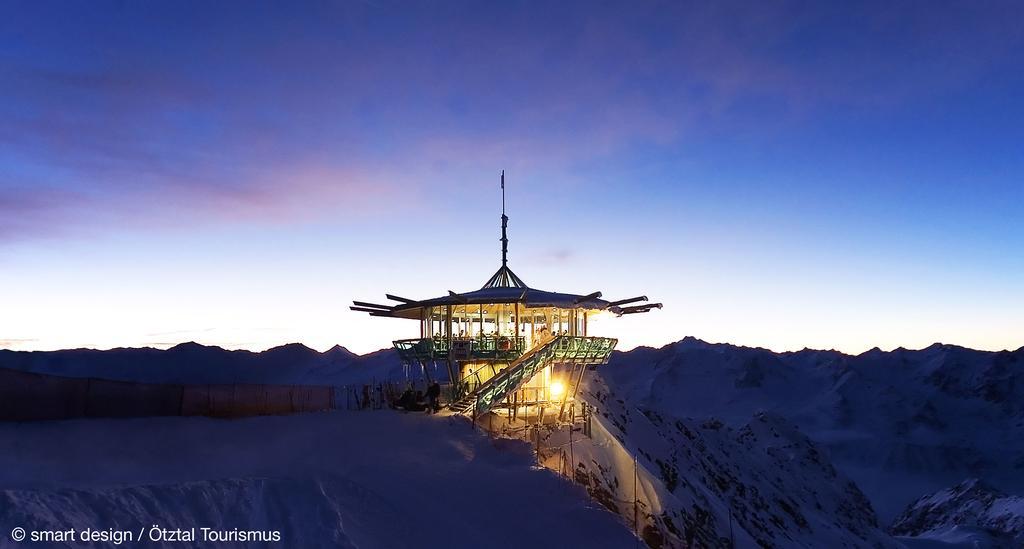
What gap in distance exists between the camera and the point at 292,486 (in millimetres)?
18688

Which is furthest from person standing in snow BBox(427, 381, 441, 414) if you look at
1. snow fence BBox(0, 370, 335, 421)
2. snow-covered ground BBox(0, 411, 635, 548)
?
snow-covered ground BBox(0, 411, 635, 548)

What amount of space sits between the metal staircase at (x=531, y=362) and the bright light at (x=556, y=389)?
2.39 meters

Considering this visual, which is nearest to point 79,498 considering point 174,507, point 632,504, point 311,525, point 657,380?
point 174,507

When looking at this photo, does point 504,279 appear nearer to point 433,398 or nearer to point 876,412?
point 433,398

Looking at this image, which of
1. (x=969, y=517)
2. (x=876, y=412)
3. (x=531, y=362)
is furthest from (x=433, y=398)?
(x=876, y=412)

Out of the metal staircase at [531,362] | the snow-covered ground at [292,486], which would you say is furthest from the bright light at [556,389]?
the snow-covered ground at [292,486]

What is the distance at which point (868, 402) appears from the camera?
179 meters

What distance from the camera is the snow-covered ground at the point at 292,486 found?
1600cm

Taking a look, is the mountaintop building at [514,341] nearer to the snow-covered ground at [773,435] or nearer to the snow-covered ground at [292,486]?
the snow-covered ground at [773,435]

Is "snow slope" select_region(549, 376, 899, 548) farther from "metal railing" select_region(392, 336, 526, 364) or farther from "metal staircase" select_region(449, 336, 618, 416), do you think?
"metal railing" select_region(392, 336, 526, 364)

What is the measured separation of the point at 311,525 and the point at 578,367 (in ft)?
79.8

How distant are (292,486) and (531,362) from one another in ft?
58.4

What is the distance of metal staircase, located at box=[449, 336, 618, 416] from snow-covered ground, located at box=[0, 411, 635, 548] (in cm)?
639

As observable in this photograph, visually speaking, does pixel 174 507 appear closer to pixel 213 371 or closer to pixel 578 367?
pixel 578 367
